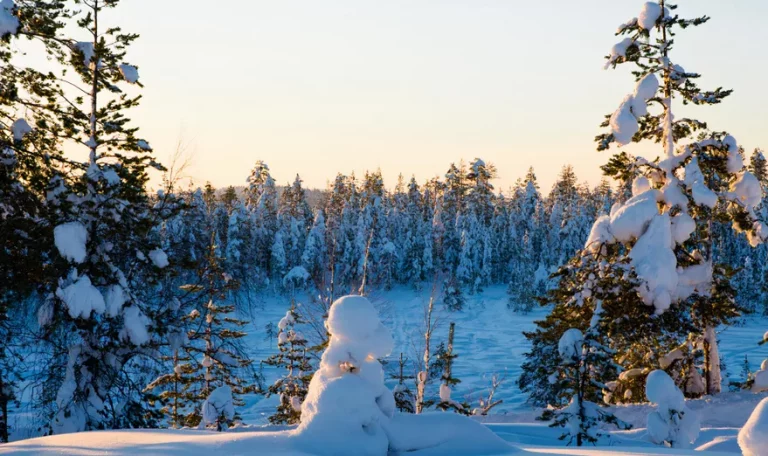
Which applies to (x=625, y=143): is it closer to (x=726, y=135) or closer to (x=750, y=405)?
(x=726, y=135)

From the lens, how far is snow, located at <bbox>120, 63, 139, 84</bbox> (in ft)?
43.3

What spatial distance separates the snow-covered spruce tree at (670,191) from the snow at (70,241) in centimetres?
1065

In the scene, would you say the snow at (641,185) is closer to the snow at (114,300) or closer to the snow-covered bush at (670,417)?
the snow-covered bush at (670,417)

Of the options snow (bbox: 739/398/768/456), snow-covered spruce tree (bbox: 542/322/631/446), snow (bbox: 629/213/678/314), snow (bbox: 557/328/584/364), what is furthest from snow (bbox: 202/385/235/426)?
snow (bbox: 739/398/768/456)

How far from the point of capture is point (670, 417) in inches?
373

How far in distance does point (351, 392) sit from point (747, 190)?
1176 centimetres

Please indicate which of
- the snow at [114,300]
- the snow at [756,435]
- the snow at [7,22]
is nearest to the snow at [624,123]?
the snow at [756,435]

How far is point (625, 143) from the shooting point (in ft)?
47.0

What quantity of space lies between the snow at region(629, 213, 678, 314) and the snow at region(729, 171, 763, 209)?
2.26m

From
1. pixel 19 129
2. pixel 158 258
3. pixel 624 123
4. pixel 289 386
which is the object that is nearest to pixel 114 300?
pixel 158 258

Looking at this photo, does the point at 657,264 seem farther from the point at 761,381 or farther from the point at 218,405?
the point at 218,405

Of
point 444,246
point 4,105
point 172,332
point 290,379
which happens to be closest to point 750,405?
point 290,379

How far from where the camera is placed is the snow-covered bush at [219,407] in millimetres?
12164

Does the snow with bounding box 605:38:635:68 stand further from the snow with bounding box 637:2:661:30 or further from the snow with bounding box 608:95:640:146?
the snow with bounding box 608:95:640:146
